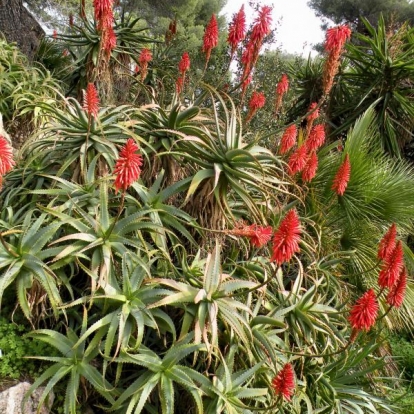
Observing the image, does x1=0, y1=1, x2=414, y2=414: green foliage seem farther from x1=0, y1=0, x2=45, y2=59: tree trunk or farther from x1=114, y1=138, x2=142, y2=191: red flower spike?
x1=0, y1=0, x2=45, y2=59: tree trunk

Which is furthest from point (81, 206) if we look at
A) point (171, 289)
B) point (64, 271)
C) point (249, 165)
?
point (249, 165)

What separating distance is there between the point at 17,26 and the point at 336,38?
5.24 metres

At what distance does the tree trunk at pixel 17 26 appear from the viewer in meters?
6.61

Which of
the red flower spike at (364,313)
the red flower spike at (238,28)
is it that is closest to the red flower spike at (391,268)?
the red flower spike at (364,313)

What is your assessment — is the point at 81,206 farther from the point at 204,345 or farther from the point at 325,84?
the point at 325,84

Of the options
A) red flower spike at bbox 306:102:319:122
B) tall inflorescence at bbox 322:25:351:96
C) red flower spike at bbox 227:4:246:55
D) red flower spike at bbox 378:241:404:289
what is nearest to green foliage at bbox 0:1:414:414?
red flower spike at bbox 378:241:404:289

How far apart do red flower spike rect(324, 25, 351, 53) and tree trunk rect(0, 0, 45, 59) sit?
5052 mm

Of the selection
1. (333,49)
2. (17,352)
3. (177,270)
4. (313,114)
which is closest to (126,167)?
(177,270)

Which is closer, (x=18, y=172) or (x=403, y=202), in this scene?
(x=18, y=172)

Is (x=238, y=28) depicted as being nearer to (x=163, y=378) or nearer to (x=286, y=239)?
(x=286, y=239)

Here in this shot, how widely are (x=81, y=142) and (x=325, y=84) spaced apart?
173 centimetres

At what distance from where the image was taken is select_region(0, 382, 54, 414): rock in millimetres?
2283

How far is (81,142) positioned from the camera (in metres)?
3.15

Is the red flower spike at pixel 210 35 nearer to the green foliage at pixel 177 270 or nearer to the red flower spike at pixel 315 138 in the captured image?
the green foliage at pixel 177 270
